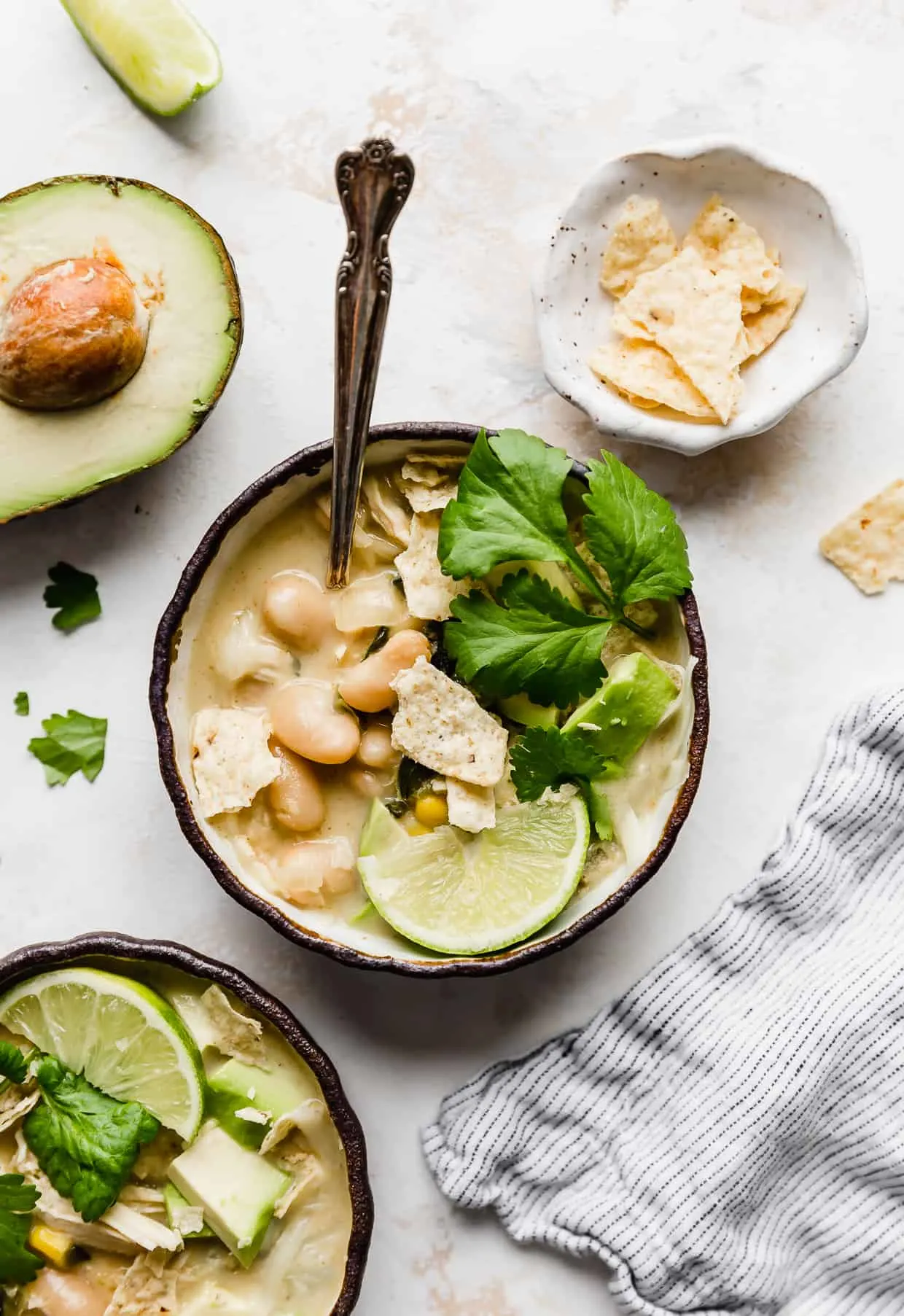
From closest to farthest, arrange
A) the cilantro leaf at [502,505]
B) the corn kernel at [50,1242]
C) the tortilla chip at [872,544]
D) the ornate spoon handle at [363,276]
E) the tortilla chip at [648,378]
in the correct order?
1. the ornate spoon handle at [363,276]
2. the cilantro leaf at [502,505]
3. the corn kernel at [50,1242]
4. the tortilla chip at [648,378]
5. the tortilla chip at [872,544]

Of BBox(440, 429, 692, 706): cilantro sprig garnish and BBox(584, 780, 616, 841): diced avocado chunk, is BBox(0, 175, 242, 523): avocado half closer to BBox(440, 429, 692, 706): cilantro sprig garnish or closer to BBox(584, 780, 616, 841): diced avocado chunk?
BBox(440, 429, 692, 706): cilantro sprig garnish

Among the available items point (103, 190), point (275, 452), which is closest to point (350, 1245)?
point (275, 452)

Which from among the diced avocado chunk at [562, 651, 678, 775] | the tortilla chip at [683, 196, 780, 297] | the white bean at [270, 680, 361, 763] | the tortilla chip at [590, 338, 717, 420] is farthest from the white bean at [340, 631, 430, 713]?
the tortilla chip at [683, 196, 780, 297]

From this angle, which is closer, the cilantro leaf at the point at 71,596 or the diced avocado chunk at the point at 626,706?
the diced avocado chunk at the point at 626,706

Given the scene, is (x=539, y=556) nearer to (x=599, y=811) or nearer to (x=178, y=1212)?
(x=599, y=811)

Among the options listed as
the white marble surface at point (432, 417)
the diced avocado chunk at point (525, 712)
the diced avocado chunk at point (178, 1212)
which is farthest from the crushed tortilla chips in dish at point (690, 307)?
the diced avocado chunk at point (178, 1212)

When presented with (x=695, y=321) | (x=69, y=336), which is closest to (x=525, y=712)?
(x=695, y=321)

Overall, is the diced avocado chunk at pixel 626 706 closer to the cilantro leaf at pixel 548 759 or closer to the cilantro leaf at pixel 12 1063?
the cilantro leaf at pixel 548 759

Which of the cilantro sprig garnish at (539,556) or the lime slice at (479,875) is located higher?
the cilantro sprig garnish at (539,556)
